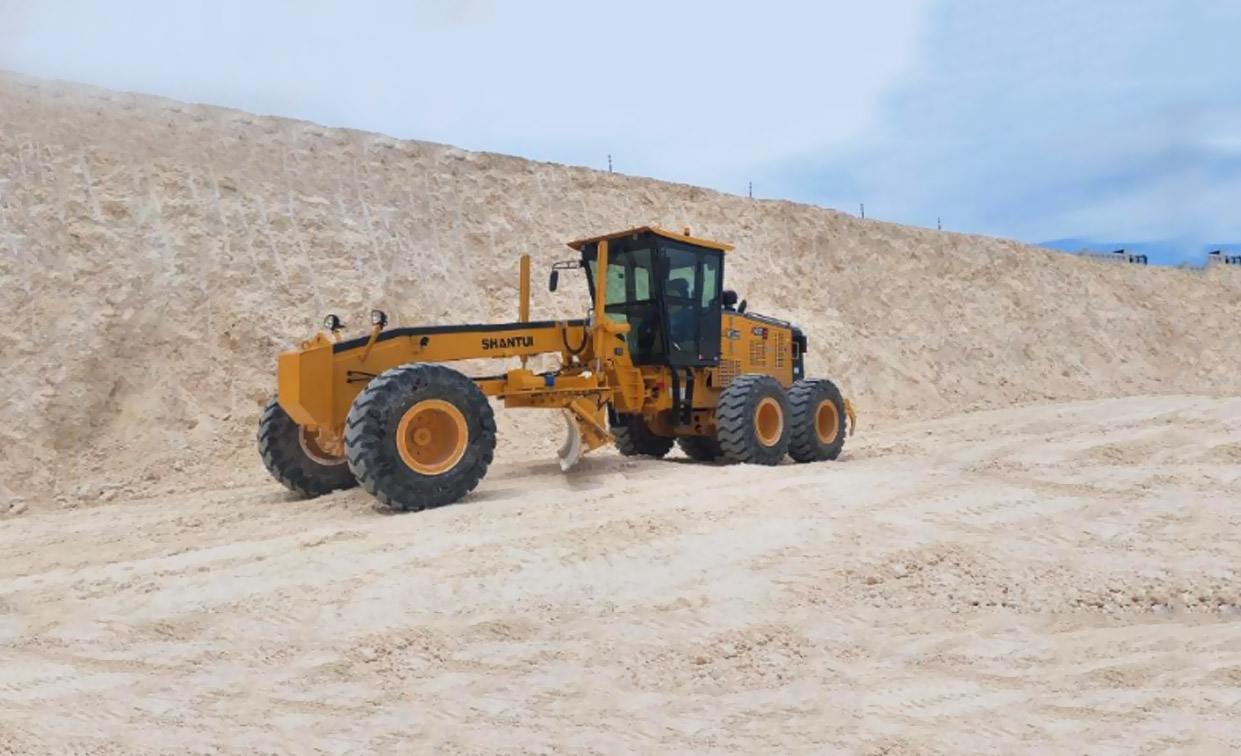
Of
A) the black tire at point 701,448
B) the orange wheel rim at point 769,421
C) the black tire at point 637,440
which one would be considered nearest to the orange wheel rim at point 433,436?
the orange wheel rim at point 769,421

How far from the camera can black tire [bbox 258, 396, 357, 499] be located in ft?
27.3

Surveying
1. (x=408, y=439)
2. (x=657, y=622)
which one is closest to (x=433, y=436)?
(x=408, y=439)

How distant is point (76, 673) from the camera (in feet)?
12.8

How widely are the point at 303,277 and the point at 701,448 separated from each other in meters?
7.64

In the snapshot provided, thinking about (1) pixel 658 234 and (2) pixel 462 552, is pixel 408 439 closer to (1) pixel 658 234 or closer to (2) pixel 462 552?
(2) pixel 462 552

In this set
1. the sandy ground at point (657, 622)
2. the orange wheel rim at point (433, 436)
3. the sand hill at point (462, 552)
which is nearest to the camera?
the sandy ground at point (657, 622)

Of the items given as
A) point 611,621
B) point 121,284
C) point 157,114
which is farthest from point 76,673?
point 157,114

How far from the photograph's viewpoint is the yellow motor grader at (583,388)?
7.12m

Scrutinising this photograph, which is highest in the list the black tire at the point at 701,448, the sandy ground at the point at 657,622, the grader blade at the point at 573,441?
the grader blade at the point at 573,441

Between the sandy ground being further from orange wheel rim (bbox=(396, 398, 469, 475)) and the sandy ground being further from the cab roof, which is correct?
the cab roof

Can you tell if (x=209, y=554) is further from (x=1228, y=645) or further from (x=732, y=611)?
(x=1228, y=645)

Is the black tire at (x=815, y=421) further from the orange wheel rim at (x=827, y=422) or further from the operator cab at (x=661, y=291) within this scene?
the operator cab at (x=661, y=291)

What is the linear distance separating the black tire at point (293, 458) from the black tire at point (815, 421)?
5333 millimetres

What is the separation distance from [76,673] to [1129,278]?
34.3m
